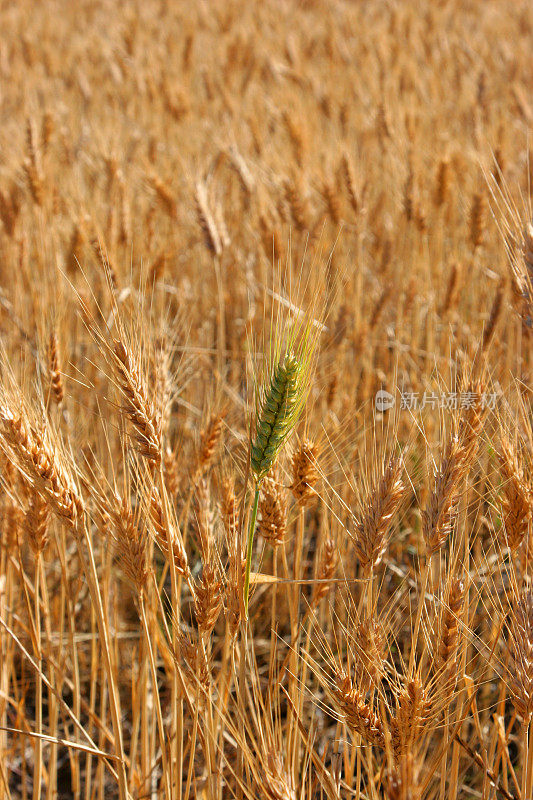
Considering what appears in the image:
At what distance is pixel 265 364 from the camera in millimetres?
927

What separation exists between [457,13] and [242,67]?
243cm

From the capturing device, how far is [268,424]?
34.1 inches

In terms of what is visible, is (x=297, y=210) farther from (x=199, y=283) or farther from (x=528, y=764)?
(x=528, y=764)

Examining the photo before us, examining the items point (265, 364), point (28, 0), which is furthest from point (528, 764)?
point (28, 0)

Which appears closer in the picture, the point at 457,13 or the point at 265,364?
the point at 265,364

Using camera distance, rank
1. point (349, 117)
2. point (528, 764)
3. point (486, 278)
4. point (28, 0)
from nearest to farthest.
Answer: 1. point (528, 764)
2. point (486, 278)
3. point (349, 117)
4. point (28, 0)

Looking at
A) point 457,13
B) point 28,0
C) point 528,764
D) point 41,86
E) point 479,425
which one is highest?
point 28,0

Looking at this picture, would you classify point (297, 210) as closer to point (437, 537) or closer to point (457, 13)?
point (437, 537)

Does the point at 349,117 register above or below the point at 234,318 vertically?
above

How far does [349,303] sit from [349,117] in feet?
5.50

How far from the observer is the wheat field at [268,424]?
93 centimetres

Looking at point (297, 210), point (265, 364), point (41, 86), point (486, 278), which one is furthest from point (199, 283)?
point (41, 86)

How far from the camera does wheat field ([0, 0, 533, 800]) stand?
0.93m

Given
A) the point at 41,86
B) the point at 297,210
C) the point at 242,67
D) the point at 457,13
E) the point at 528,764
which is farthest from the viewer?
the point at 457,13
